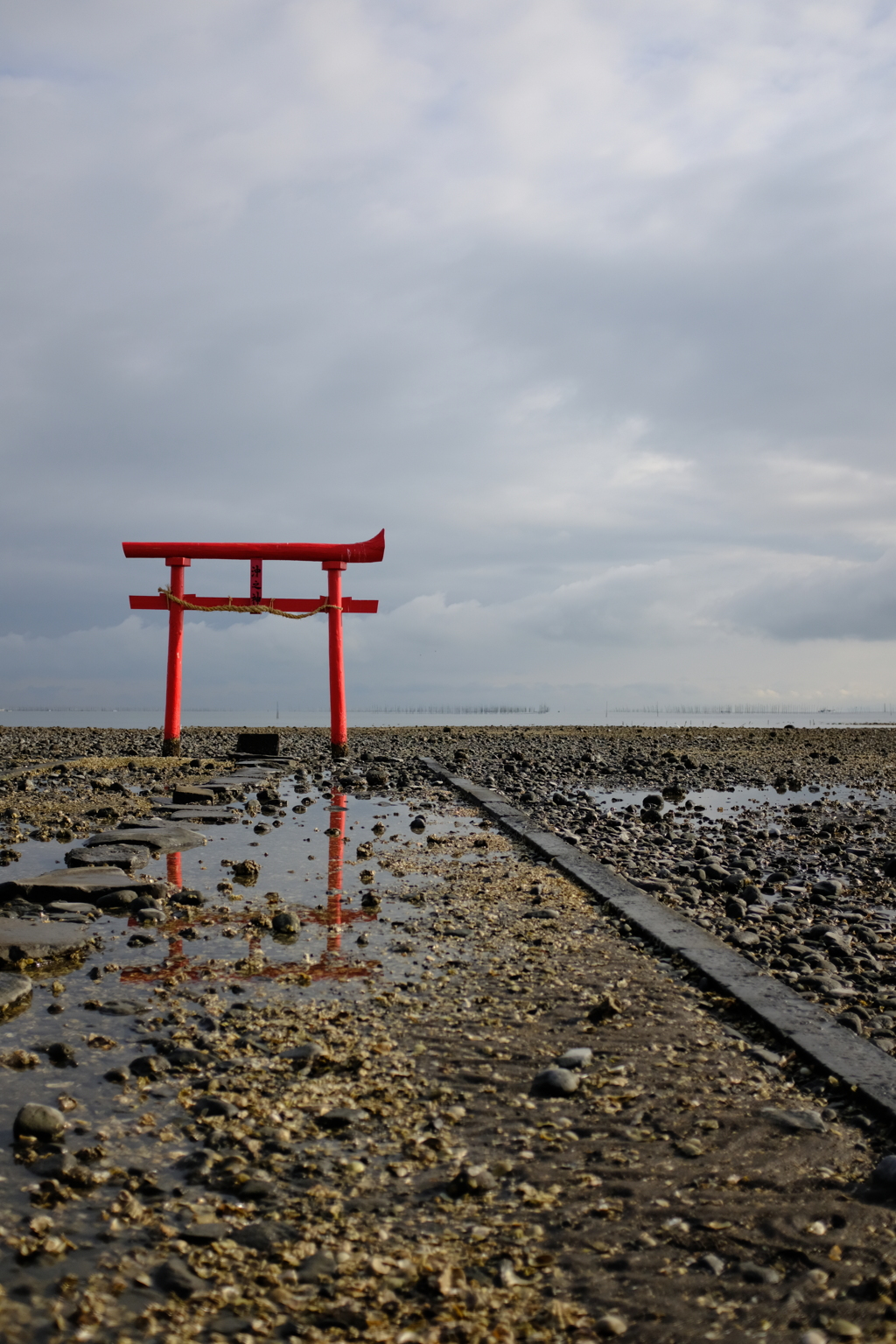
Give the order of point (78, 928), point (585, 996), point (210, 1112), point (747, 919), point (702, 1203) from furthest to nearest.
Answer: point (747, 919)
point (78, 928)
point (585, 996)
point (210, 1112)
point (702, 1203)

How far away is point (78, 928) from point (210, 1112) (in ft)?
7.85

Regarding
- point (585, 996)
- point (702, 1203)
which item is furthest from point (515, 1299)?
point (585, 996)

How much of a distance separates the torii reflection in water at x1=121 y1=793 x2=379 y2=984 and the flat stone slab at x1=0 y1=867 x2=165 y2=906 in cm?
63

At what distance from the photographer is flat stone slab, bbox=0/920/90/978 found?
4527mm

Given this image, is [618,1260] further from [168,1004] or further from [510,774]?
[510,774]

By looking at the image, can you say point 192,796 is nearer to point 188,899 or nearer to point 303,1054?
point 188,899

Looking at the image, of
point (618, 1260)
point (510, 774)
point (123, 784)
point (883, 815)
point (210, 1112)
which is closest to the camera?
point (618, 1260)

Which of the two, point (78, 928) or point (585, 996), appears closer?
point (585, 996)

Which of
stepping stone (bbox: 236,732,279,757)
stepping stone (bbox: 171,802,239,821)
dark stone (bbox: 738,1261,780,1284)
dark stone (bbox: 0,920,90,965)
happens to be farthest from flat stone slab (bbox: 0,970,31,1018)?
stepping stone (bbox: 236,732,279,757)

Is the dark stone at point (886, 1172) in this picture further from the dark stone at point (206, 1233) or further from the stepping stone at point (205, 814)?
the stepping stone at point (205, 814)

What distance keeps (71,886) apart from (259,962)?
6.62 ft

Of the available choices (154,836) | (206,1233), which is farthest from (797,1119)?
(154,836)

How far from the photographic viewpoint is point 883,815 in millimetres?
11234

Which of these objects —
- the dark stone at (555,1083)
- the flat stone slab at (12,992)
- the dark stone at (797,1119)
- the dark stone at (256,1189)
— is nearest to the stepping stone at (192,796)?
the flat stone slab at (12,992)
